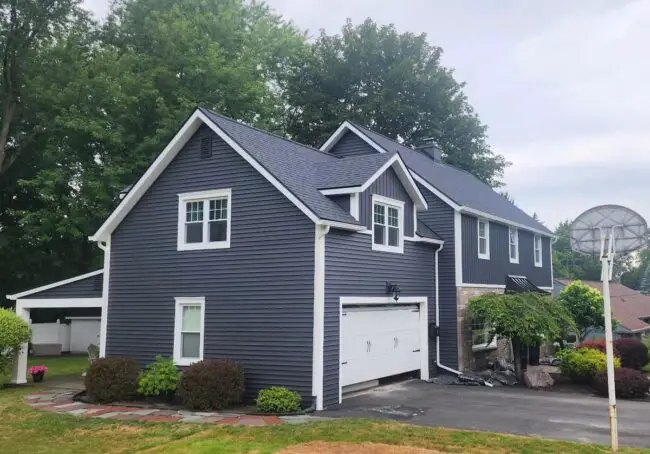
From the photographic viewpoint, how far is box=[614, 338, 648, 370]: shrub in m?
22.7

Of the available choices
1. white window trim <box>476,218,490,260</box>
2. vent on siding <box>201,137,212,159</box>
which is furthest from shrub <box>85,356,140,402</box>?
white window trim <box>476,218,490,260</box>

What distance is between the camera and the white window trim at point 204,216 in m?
15.5

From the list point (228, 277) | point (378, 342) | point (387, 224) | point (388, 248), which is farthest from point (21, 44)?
point (378, 342)

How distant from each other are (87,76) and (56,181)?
245 inches

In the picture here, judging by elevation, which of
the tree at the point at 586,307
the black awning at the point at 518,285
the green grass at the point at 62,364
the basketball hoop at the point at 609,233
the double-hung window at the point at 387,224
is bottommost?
the green grass at the point at 62,364

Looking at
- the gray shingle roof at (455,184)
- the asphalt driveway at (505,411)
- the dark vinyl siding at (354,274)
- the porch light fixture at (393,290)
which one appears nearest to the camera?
the asphalt driveway at (505,411)

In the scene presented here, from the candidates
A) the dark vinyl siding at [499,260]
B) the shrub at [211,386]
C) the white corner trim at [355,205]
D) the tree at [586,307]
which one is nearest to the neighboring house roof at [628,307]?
the dark vinyl siding at [499,260]

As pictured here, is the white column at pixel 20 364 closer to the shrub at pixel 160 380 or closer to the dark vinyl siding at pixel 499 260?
the shrub at pixel 160 380

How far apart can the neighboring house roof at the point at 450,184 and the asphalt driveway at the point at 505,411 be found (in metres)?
6.77

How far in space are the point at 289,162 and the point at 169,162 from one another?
11.6ft

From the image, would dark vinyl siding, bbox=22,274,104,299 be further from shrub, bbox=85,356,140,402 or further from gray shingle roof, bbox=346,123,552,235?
gray shingle roof, bbox=346,123,552,235

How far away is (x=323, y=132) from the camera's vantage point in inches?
1567

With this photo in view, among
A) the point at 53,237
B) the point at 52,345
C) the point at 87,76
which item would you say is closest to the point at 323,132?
the point at 87,76

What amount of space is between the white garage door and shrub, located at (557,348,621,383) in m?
5.01
